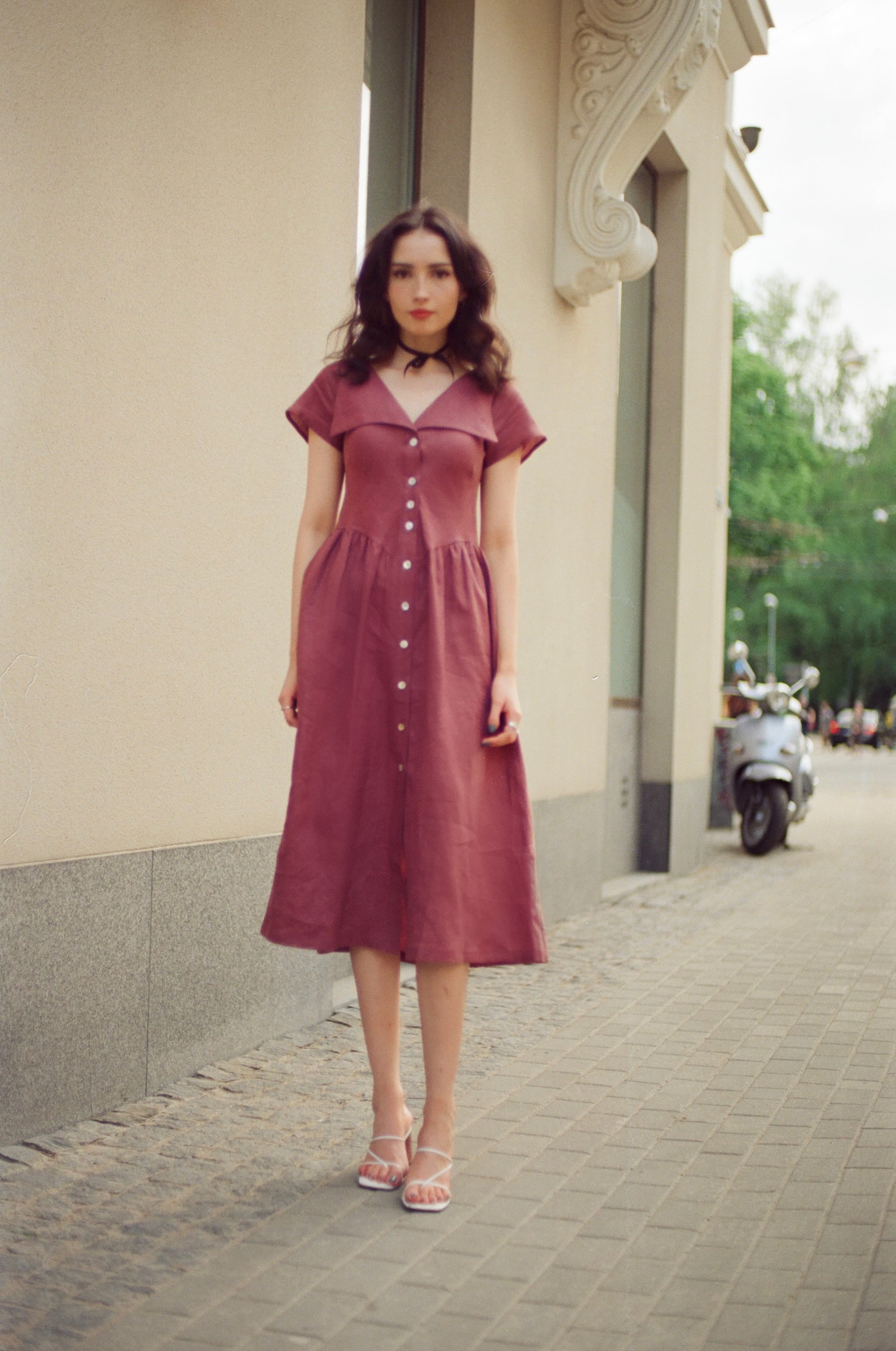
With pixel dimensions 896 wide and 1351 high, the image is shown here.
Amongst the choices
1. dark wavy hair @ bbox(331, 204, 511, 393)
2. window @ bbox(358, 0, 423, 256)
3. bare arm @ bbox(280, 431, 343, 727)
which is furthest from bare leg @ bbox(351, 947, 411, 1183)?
window @ bbox(358, 0, 423, 256)

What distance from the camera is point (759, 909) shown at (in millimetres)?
8281

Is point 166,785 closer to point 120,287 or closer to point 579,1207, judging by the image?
point 120,287

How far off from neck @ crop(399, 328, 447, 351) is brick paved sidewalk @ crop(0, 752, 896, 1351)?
1.91m

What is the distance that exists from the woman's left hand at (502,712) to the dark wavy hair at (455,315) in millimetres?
679

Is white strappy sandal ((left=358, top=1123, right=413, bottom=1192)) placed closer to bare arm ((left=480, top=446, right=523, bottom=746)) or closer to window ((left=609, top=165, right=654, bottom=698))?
bare arm ((left=480, top=446, right=523, bottom=746))

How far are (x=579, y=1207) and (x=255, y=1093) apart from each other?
118 centimetres

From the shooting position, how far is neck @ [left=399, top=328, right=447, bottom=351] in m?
3.55

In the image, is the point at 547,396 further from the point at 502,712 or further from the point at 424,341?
the point at 502,712

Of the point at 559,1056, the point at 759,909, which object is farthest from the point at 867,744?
the point at 559,1056

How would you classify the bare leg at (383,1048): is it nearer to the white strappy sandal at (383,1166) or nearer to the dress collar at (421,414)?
the white strappy sandal at (383,1166)

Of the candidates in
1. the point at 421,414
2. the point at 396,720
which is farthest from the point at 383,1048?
the point at 421,414

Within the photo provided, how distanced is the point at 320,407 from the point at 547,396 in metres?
3.97

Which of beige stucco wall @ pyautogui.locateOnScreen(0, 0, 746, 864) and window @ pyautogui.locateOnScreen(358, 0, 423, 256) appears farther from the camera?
window @ pyautogui.locateOnScreen(358, 0, 423, 256)

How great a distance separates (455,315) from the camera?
355 cm
